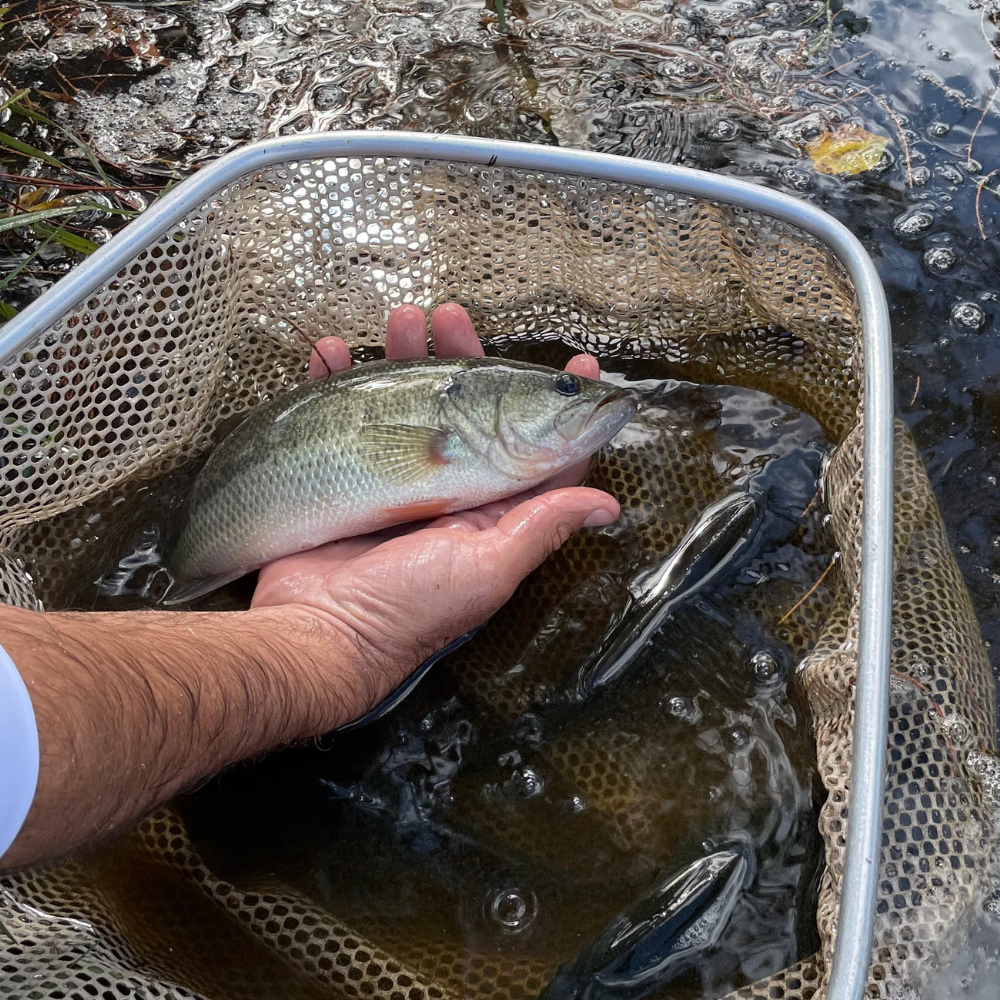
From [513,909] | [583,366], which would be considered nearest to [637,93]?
[583,366]

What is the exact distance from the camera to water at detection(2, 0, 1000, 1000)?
11.9ft

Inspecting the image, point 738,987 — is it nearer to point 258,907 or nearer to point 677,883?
point 677,883

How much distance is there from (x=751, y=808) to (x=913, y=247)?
253 centimetres

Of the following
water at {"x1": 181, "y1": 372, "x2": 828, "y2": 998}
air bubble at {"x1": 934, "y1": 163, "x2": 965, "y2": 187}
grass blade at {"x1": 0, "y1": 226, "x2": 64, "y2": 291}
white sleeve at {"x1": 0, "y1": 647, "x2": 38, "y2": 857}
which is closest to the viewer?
white sleeve at {"x1": 0, "y1": 647, "x2": 38, "y2": 857}

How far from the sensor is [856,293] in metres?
2.52

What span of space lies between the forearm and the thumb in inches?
21.6

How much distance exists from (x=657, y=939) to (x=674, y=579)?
0.98 metres

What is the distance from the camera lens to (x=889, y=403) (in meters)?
2.31

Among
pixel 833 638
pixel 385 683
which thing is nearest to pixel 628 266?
pixel 833 638

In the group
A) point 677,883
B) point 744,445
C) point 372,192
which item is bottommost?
point 677,883

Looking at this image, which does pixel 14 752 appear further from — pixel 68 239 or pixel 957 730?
pixel 68 239

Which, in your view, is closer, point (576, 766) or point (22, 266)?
point (576, 766)

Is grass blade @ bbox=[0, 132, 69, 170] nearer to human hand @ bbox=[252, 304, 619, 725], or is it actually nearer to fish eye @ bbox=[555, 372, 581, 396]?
human hand @ bbox=[252, 304, 619, 725]

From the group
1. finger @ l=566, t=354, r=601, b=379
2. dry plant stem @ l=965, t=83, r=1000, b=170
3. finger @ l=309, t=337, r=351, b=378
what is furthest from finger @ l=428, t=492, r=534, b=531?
dry plant stem @ l=965, t=83, r=1000, b=170
